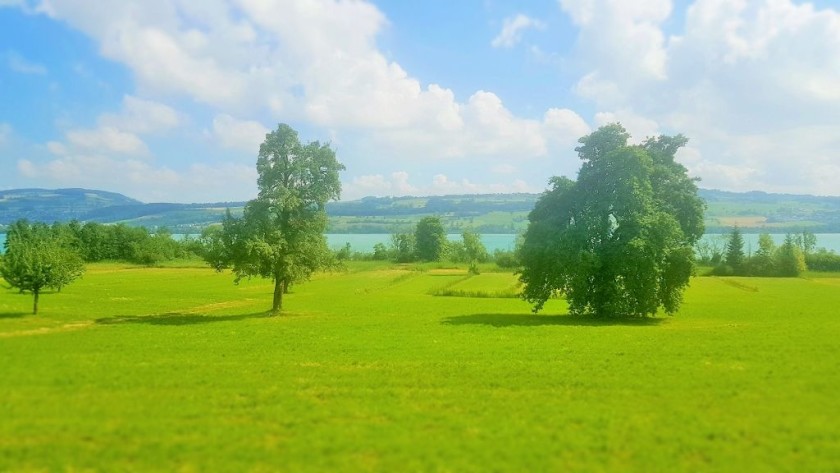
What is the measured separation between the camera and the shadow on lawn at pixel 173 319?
138ft

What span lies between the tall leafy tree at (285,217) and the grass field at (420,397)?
8434mm

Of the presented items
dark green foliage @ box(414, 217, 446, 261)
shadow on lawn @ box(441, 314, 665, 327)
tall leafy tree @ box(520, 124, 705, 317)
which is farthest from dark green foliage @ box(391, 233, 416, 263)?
tall leafy tree @ box(520, 124, 705, 317)

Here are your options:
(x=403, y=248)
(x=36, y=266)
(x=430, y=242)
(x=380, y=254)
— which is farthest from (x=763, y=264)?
(x=36, y=266)

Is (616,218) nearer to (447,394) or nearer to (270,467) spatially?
(447,394)

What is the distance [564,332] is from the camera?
114 ft

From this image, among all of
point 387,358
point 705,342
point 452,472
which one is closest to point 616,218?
point 705,342

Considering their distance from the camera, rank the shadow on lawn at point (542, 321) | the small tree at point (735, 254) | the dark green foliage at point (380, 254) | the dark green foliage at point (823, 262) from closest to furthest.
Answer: the shadow on lawn at point (542, 321) < the small tree at point (735, 254) < the dark green foliage at point (823, 262) < the dark green foliage at point (380, 254)

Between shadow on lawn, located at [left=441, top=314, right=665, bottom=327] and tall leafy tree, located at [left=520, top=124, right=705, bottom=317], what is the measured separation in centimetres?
89

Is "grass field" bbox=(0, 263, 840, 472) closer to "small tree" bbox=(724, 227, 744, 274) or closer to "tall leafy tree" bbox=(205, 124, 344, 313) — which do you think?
"tall leafy tree" bbox=(205, 124, 344, 313)

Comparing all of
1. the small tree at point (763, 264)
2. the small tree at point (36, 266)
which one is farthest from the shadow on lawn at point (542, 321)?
the small tree at point (763, 264)

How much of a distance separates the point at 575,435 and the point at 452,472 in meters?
4.10

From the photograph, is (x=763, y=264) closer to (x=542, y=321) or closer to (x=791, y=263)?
(x=791, y=263)

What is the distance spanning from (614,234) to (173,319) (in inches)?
1415

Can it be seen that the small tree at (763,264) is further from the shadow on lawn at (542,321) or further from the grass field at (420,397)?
the grass field at (420,397)
